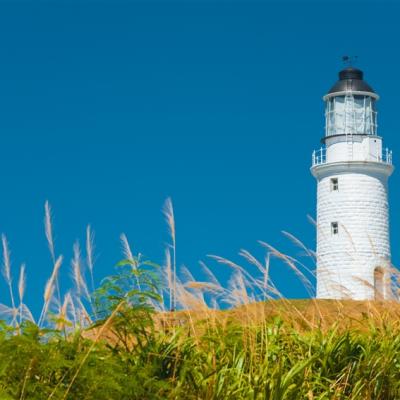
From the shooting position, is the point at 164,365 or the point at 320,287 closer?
the point at 164,365

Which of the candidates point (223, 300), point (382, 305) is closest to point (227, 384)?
point (223, 300)

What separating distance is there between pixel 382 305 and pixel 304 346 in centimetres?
185

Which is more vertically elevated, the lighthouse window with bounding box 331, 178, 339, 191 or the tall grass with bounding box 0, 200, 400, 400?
the lighthouse window with bounding box 331, 178, 339, 191

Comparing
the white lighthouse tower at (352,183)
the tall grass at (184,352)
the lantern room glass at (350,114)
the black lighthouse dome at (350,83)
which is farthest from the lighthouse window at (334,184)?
the tall grass at (184,352)

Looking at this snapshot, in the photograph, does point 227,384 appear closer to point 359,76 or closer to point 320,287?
point 320,287

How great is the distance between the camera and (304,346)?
696 cm

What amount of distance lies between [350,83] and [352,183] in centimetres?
464

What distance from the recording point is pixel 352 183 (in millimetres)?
35500

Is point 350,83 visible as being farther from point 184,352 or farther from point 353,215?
point 184,352

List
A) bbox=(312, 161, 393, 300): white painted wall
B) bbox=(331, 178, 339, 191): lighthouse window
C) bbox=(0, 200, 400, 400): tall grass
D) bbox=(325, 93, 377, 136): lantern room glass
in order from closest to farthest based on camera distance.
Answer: bbox=(0, 200, 400, 400): tall grass, bbox=(312, 161, 393, 300): white painted wall, bbox=(331, 178, 339, 191): lighthouse window, bbox=(325, 93, 377, 136): lantern room glass

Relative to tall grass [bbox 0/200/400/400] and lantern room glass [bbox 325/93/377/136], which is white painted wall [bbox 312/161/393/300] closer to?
lantern room glass [bbox 325/93/377/136]

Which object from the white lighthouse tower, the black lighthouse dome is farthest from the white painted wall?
the black lighthouse dome

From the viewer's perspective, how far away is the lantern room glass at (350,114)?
3712 centimetres

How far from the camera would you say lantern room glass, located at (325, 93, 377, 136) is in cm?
3712
